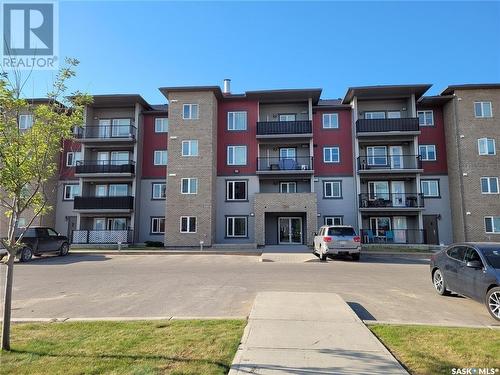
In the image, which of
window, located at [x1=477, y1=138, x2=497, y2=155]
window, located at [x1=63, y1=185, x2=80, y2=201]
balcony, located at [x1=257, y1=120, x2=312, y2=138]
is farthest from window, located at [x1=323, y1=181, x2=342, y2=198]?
window, located at [x1=63, y1=185, x2=80, y2=201]

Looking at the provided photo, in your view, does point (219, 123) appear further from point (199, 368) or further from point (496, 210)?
point (199, 368)

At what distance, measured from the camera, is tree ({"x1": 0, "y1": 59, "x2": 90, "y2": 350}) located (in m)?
5.27

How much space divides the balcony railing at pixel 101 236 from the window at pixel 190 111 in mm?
10406

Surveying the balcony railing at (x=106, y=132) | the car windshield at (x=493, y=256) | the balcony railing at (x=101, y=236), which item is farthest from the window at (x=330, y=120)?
the car windshield at (x=493, y=256)

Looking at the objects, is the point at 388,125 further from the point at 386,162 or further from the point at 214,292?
the point at 214,292

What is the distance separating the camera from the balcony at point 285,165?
96.9ft

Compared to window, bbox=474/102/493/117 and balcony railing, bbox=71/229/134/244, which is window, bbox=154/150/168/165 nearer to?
balcony railing, bbox=71/229/134/244

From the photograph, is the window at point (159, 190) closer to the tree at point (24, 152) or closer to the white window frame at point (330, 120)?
the white window frame at point (330, 120)

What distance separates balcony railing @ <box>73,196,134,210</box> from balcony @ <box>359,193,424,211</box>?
18.7 meters

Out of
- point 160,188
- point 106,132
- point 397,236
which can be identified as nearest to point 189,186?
point 160,188

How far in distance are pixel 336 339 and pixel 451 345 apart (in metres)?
1.65

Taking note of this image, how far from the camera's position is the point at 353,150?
101 feet

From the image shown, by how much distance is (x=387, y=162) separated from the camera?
30641 millimetres

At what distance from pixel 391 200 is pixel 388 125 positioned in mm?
6007
